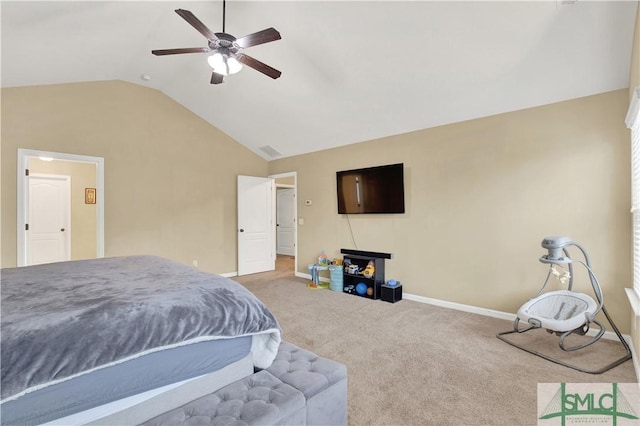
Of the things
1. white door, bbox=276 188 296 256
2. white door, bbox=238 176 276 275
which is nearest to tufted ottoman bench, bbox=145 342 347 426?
white door, bbox=238 176 276 275

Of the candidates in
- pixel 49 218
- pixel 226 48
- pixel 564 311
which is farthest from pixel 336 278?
pixel 49 218

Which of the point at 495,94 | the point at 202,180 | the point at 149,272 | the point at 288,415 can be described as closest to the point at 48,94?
the point at 202,180

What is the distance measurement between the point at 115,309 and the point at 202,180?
454cm

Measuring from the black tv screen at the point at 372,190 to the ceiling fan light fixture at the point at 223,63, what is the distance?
2629 millimetres

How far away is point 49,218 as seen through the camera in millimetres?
5672

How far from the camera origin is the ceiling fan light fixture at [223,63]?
2.62 m

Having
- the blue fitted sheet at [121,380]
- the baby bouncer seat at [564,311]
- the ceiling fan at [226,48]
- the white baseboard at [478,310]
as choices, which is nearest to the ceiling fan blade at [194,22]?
the ceiling fan at [226,48]

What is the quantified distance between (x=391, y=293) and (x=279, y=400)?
3.09 meters

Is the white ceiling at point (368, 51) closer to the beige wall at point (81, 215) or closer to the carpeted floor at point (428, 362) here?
the beige wall at point (81, 215)

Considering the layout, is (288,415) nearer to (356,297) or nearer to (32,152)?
(356,297)

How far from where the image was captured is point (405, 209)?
14.5 feet

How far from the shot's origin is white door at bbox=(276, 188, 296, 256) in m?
9.09

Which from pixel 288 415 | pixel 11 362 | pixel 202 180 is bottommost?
pixel 288 415

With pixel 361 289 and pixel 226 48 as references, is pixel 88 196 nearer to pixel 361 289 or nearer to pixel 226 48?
pixel 226 48
